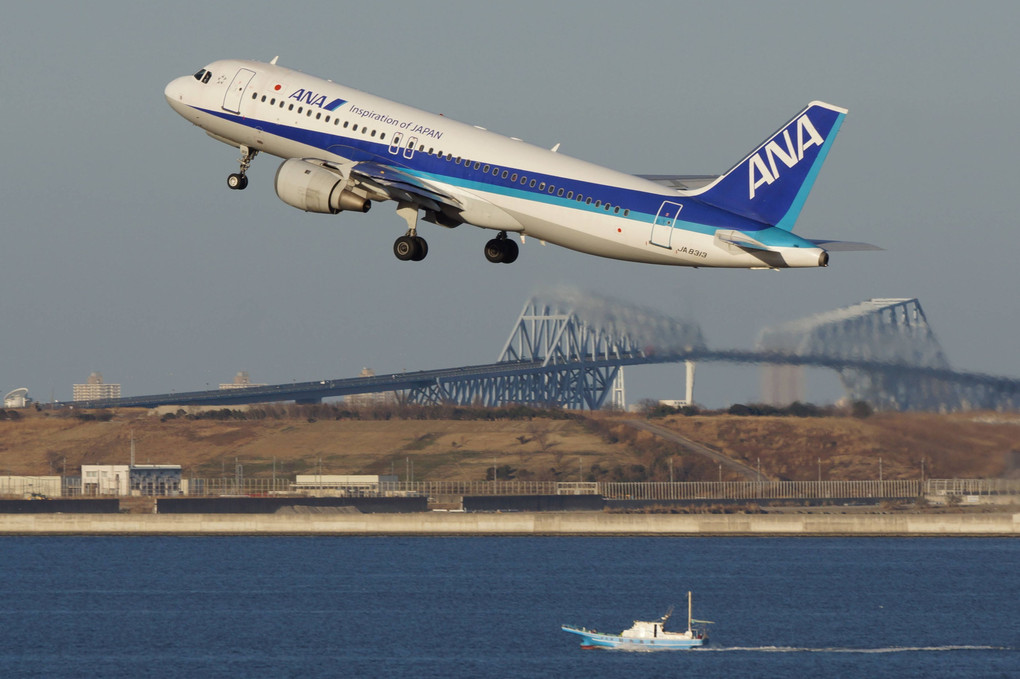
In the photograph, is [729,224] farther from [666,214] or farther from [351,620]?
[351,620]

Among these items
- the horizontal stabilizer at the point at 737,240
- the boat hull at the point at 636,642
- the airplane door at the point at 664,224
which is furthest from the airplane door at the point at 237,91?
the boat hull at the point at 636,642

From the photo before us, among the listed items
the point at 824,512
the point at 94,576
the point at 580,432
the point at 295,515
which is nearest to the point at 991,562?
the point at 824,512

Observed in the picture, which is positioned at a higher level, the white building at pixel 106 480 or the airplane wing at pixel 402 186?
the airplane wing at pixel 402 186

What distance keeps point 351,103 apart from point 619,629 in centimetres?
7378

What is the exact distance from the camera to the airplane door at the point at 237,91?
221 feet

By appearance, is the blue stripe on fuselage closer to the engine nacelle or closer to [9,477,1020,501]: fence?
the engine nacelle

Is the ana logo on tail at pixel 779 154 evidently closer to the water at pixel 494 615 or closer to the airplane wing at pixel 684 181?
the airplane wing at pixel 684 181

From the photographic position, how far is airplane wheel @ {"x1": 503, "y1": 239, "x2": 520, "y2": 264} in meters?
64.2

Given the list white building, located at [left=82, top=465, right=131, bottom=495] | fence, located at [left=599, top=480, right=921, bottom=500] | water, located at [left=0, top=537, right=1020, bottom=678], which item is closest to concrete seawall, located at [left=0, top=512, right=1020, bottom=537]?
fence, located at [left=599, top=480, right=921, bottom=500]

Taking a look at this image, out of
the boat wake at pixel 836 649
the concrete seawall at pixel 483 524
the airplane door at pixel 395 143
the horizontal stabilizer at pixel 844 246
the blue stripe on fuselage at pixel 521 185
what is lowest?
the boat wake at pixel 836 649

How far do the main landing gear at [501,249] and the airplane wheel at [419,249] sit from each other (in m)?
2.61

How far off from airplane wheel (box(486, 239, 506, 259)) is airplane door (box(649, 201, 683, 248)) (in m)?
8.42

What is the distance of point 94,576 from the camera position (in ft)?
579

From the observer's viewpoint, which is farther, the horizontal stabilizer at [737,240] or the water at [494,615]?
the water at [494,615]
